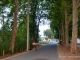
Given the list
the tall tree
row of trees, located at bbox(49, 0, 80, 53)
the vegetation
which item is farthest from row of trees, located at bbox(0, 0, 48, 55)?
the tall tree

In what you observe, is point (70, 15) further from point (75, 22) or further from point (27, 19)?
point (75, 22)

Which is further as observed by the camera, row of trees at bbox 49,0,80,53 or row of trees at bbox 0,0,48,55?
row of trees at bbox 0,0,48,55

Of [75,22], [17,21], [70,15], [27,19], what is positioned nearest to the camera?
[75,22]

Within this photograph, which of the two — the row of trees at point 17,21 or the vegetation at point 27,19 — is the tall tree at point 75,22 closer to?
the vegetation at point 27,19

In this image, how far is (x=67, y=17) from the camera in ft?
137

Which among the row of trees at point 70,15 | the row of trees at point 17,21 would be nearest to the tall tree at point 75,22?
the row of trees at point 70,15

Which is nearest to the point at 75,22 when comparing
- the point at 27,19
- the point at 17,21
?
the point at 17,21

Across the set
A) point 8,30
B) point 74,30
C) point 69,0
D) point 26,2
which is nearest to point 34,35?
point 8,30

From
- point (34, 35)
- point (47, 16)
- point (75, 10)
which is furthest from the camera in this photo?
point (47, 16)

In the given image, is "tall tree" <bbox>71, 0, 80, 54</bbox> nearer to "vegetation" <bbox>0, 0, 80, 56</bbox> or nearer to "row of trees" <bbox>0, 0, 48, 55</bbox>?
"vegetation" <bbox>0, 0, 80, 56</bbox>

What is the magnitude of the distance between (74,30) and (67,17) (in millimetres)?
15486

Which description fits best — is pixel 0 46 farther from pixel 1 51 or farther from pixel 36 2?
pixel 36 2

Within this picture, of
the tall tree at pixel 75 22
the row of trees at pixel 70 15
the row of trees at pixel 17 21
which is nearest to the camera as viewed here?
the tall tree at pixel 75 22

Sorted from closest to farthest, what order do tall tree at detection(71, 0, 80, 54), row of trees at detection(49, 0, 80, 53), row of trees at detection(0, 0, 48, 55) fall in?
tall tree at detection(71, 0, 80, 54)
row of trees at detection(49, 0, 80, 53)
row of trees at detection(0, 0, 48, 55)
